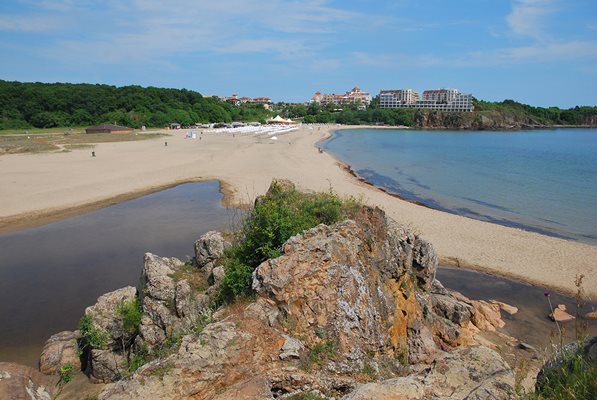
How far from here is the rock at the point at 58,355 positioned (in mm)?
10289

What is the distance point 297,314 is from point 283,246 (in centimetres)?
144

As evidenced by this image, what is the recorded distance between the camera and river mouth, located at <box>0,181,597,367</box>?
1302 centimetres

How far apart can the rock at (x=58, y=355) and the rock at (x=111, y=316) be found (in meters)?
1.02

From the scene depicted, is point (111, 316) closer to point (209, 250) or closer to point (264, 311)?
point (209, 250)

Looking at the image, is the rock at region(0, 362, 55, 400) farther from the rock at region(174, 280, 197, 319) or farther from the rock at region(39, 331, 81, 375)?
the rock at region(174, 280, 197, 319)

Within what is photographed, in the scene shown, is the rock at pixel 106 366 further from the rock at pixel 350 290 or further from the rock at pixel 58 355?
the rock at pixel 350 290

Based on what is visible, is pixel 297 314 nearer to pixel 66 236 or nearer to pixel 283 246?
pixel 283 246

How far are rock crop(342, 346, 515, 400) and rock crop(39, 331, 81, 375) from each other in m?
8.25

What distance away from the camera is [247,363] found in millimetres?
6457

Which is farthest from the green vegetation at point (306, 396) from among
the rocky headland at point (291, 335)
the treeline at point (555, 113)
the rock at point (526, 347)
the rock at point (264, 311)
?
the treeline at point (555, 113)

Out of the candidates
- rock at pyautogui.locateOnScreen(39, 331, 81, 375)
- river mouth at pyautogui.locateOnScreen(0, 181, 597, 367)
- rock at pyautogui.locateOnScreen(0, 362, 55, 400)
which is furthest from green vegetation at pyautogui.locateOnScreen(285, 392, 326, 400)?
river mouth at pyautogui.locateOnScreen(0, 181, 597, 367)

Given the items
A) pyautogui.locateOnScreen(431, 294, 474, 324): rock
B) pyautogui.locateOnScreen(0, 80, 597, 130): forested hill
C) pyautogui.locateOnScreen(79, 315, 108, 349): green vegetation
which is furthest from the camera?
pyautogui.locateOnScreen(0, 80, 597, 130): forested hill

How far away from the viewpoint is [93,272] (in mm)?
16828

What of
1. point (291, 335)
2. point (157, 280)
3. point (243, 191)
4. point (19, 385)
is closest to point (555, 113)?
point (243, 191)
